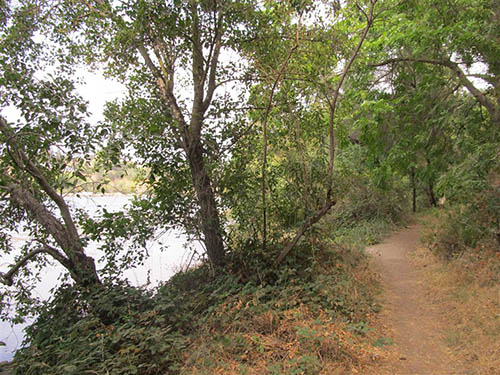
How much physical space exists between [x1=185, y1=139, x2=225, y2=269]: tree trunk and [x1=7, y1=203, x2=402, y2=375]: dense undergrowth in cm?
55

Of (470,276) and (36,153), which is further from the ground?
(36,153)

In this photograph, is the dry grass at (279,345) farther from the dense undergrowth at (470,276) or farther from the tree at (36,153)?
the tree at (36,153)

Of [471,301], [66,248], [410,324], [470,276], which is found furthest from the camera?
[470,276]

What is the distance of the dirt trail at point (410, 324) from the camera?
4.32 metres

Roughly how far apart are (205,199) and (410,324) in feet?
14.1

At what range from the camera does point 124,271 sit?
23.4 feet

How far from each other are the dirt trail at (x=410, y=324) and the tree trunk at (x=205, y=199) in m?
3.47

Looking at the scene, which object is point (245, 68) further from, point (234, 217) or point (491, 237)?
point (491, 237)

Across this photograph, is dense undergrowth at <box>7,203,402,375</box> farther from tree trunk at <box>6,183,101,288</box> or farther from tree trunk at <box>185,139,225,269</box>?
tree trunk at <box>185,139,225,269</box>

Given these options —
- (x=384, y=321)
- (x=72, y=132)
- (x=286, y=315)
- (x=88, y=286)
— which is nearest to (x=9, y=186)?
Result: (x=72, y=132)

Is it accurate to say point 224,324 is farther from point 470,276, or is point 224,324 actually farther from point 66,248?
point 470,276

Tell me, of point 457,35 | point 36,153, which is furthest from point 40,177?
point 457,35

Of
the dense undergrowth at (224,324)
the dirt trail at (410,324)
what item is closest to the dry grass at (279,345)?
the dense undergrowth at (224,324)

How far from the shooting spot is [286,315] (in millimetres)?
5379
